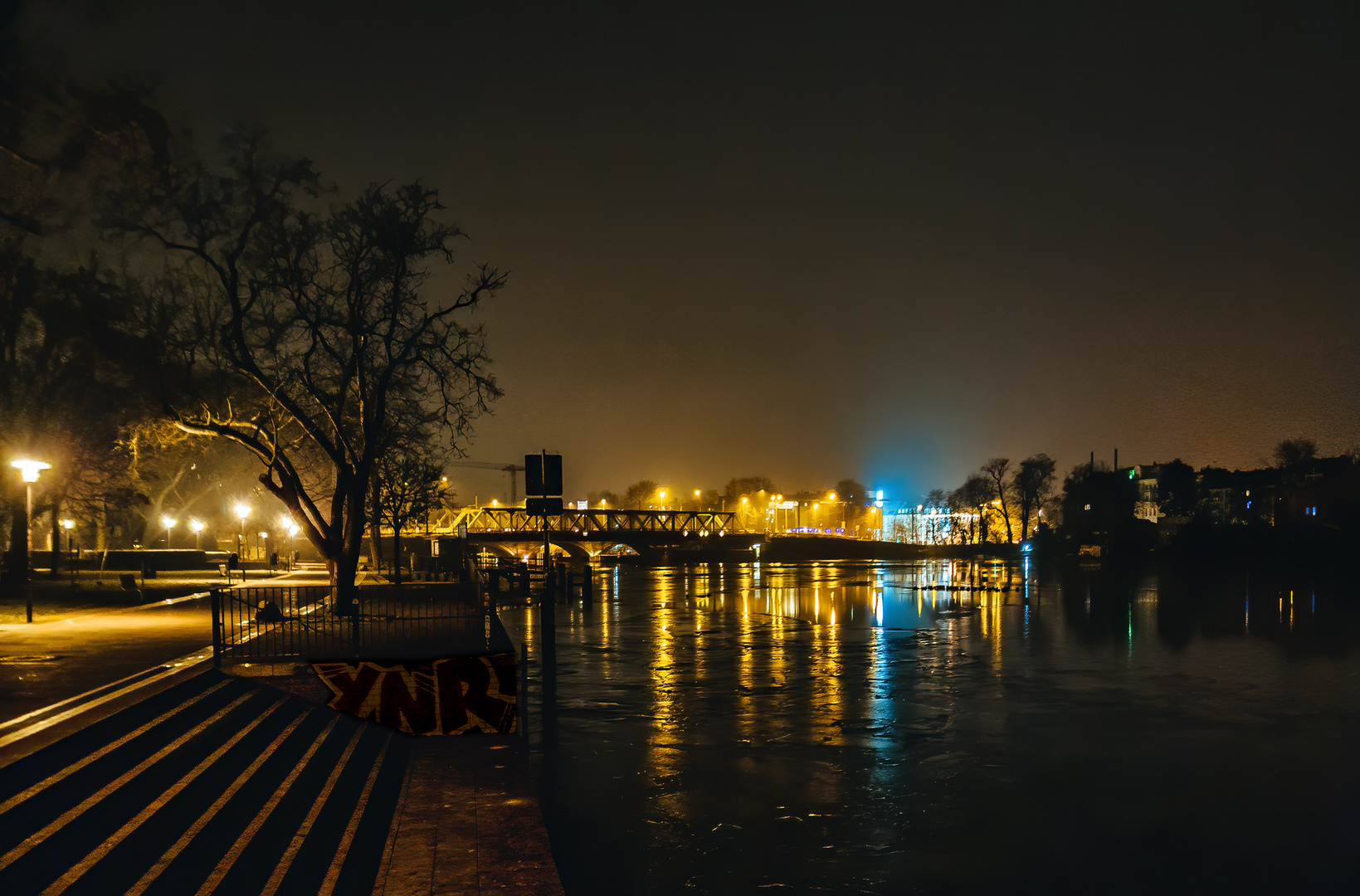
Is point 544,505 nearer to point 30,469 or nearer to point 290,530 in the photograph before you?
point 30,469

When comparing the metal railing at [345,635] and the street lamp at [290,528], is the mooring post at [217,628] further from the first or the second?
the street lamp at [290,528]

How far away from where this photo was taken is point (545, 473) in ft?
54.6

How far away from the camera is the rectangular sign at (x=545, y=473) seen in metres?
16.4

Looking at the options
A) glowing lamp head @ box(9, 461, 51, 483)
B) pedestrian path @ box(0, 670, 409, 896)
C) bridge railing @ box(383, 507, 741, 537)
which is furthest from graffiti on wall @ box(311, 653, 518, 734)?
bridge railing @ box(383, 507, 741, 537)

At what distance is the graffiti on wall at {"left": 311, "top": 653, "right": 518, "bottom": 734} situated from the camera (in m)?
11.1

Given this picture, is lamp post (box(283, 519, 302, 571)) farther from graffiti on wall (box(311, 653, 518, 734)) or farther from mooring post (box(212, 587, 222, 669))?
mooring post (box(212, 587, 222, 669))

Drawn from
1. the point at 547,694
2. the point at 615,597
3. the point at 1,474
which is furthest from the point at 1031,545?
the point at 547,694

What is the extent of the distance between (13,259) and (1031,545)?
84.7 meters

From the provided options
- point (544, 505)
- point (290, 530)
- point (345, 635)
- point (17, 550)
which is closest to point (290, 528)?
point (290, 530)

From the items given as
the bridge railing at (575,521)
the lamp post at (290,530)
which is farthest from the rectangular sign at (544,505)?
the bridge railing at (575,521)

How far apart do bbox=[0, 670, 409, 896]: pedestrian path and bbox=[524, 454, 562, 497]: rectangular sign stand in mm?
6209

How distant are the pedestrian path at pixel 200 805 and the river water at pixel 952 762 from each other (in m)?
1.64

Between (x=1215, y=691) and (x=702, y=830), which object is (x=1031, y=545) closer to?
(x=1215, y=691)

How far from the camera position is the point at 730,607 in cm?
2914
